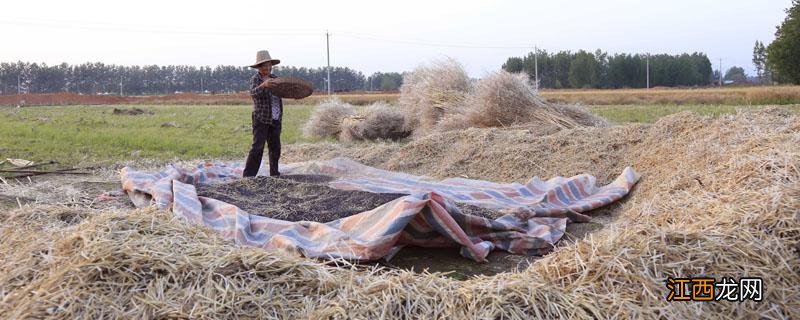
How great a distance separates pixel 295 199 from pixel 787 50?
34.6 meters

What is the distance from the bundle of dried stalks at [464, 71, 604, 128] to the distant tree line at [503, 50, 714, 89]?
5011cm

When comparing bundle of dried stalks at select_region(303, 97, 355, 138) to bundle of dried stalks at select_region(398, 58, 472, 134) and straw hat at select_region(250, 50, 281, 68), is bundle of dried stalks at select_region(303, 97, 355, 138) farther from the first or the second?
straw hat at select_region(250, 50, 281, 68)

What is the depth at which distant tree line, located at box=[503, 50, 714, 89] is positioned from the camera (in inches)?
2457

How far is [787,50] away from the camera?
31844 mm

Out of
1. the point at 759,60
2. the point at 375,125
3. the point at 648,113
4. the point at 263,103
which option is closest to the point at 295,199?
the point at 263,103

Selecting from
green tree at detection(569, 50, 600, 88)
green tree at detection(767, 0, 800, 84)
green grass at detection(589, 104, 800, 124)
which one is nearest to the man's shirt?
green grass at detection(589, 104, 800, 124)

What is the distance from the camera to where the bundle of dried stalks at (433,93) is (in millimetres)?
9766

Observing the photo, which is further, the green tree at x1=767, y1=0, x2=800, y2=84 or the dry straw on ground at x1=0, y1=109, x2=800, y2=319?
the green tree at x1=767, y1=0, x2=800, y2=84

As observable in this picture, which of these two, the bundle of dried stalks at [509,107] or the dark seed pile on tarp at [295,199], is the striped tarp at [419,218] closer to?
the dark seed pile on tarp at [295,199]

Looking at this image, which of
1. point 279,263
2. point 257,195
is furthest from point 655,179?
point 279,263

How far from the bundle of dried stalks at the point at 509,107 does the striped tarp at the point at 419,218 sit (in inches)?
131

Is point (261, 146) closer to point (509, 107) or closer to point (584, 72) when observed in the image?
point (509, 107)

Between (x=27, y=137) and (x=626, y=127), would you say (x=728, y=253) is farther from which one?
(x=27, y=137)

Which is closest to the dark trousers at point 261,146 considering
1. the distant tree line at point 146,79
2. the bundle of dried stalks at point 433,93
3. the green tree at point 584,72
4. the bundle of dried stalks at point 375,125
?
the bundle of dried stalks at point 433,93
